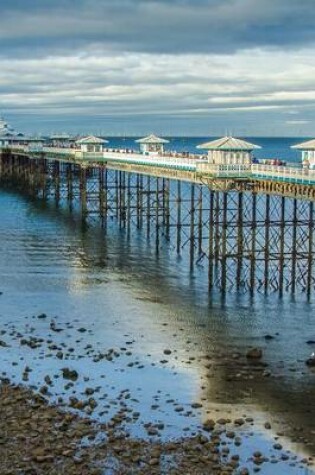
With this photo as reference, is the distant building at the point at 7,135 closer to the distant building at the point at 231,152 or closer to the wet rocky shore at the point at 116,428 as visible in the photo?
the distant building at the point at 231,152

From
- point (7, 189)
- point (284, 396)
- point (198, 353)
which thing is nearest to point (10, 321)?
point (198, 353)

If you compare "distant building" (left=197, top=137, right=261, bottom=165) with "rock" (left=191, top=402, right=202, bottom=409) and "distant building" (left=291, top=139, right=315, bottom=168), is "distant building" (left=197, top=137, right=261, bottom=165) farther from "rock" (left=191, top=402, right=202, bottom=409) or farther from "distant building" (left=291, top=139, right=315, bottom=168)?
"rock" (left=191, top=402, right=202, bottom=409)

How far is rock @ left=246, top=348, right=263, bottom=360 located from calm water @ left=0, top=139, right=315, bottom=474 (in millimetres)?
358

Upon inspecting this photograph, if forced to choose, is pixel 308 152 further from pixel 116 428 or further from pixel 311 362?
pixel 116 428

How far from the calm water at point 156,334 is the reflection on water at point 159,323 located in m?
0.05

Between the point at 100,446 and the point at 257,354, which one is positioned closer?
the point at 100,446

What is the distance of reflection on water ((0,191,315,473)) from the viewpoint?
29.8 m

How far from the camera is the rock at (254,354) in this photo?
110 ft

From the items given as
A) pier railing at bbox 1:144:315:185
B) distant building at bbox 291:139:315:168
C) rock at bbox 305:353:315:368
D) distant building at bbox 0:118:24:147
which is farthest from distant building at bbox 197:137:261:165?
distant building at bbox 0:118:24:147

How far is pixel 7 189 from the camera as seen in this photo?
376 feet

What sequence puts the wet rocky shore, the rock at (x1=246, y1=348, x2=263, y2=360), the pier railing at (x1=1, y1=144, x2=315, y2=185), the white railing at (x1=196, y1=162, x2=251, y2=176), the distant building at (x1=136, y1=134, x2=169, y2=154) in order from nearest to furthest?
1. the wet rocky shore
2. the rock at (x1=246, y1=348, x2=263, y2=360)
3. the pier railing at (x1=1, y1=144, x2=315, y2=185)
4. the white railing at (x1=196, y1=162, x2=251, y2=176)
5. the distant building at (x1=136, y1=134, x2=169, y2=154)

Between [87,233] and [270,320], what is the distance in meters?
32.4

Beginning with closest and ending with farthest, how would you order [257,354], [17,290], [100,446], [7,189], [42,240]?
1. [100,446]
2. [257,354]
3. [17,290]
4. [42,240]
5. [7,189]

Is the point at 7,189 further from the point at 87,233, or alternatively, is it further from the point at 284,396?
the point at 284,396
